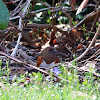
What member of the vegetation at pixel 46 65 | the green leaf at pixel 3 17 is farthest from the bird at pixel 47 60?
the green leaf at pixel 3 17

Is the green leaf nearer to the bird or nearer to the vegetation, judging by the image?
the vegetation

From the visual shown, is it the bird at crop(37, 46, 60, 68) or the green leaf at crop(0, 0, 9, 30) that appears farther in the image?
the bird at crop(37, 46, 60, 68)

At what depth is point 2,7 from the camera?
1893 mm

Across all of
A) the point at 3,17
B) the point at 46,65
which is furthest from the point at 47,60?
the point at 3,17

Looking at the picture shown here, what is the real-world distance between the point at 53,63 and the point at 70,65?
10.2 inches

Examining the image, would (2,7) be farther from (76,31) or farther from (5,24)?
(76,31)

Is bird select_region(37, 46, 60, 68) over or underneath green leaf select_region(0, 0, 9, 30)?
underneath

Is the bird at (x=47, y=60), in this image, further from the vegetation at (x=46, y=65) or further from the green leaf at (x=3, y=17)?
the green leaf at (x=3, y=17)

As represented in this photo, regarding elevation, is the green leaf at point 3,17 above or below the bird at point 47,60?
above

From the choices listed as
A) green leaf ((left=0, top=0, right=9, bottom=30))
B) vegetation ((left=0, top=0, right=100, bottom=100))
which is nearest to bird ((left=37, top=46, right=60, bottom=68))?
vegetation ((left=0, top=0, right=100, bottom=100))

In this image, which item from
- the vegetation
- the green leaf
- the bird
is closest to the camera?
the vegetation

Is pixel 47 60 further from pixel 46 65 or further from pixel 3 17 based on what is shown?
pixel 3 17

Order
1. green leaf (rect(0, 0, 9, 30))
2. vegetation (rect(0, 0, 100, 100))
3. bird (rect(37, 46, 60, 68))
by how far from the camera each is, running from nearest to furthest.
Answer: vegetation (rect(0, 0, 100, 100)) → green leaf (rect(0, 0, 9, 30)) → bird (rect(37, 46, 60, 68))

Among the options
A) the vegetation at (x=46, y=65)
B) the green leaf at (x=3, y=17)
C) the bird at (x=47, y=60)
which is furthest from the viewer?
the bird at (x=47, y=60)
